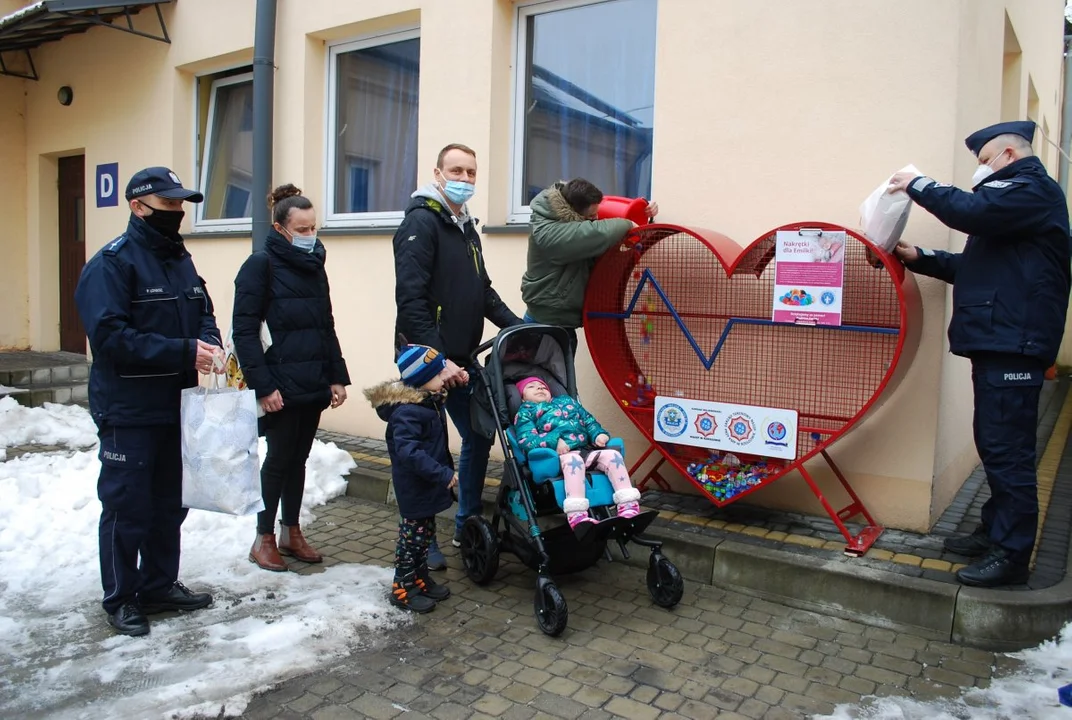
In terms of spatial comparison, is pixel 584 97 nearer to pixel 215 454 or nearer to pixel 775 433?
pixel 775 433

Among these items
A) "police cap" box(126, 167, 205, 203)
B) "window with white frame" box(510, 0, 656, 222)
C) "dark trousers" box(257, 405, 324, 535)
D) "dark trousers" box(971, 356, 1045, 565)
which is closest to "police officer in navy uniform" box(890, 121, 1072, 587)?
"dark trousers" box(971, 356, 1045, 565)

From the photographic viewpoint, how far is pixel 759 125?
4.92 m

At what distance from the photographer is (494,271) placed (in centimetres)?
621

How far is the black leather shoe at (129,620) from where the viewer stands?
12.2ft

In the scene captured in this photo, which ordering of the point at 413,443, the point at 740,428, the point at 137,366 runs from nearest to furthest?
the point at 137,366, the point at 413,443, the point at 740,428

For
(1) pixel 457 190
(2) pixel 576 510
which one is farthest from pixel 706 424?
(1) pixel 457 190

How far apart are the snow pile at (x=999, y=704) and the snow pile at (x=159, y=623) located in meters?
2.03

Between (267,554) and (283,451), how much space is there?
55 cm

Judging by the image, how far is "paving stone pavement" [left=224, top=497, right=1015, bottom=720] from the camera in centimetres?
317

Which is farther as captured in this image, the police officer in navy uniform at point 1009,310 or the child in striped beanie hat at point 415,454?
the child in striped beanie hat at point 415,454

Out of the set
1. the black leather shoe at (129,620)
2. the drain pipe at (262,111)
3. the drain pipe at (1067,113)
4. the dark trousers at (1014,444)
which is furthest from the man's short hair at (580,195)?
the drain pipe at (1067,113)

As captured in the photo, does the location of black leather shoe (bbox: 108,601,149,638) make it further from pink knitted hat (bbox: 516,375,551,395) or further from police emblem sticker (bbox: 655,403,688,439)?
police emblem sticker (bbox: 655,403,688,439)

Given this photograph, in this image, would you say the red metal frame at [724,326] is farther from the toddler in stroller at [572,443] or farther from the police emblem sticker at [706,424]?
the toddler in stroller at [572,443]

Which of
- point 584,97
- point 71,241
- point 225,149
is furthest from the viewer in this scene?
point 71,241
